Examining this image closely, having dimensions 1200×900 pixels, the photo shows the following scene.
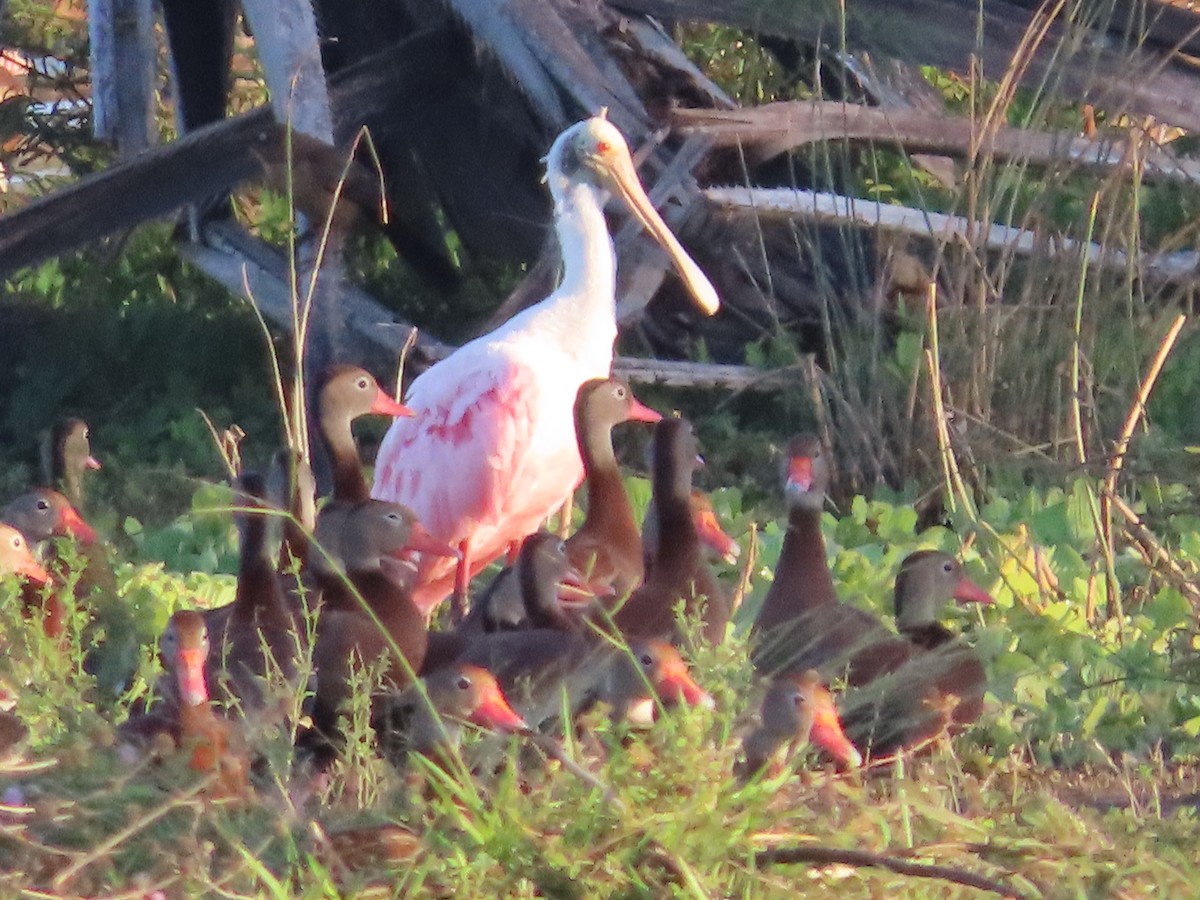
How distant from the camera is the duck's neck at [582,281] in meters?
6.79

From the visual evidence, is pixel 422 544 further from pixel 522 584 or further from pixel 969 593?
pixel 969 593

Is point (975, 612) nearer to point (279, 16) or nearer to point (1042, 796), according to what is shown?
point (1042, 796)

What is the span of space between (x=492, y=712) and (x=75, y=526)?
85.7 inches

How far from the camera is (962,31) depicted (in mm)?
7816

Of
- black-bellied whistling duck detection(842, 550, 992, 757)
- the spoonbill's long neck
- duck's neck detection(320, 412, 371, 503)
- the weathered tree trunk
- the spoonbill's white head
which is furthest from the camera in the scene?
the weathered tree trunk

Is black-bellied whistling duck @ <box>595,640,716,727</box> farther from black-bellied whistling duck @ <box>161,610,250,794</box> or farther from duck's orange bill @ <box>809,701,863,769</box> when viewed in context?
black-bellied whistling duck @ <box>161,610,250,794</box>

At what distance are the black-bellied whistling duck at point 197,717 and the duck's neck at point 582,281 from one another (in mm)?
2621

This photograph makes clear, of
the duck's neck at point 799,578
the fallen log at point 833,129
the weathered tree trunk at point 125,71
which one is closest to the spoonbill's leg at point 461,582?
the duck's neck at point 799,578

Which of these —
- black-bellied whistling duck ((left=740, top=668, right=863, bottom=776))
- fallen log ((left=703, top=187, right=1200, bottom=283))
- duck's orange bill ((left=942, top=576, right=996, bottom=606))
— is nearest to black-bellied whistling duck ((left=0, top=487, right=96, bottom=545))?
duck's orange bill ((left=942, top=576, right=996, bottom=606))

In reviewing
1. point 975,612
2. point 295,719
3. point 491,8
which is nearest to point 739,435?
point 491,8

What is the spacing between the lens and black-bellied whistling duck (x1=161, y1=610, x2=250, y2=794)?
372cm

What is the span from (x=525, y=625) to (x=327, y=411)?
1362mm

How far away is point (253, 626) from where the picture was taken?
4.99 meters

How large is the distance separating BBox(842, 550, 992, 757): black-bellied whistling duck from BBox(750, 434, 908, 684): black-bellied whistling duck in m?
0.09
